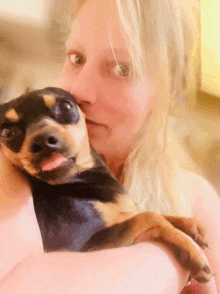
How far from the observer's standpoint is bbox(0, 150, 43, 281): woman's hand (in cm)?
47

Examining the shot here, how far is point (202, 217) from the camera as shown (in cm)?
72

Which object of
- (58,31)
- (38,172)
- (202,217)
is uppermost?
(58,31)

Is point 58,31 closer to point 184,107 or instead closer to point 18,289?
point 184,107

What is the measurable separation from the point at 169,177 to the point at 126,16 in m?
0.40

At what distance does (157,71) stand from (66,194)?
1.18 ft

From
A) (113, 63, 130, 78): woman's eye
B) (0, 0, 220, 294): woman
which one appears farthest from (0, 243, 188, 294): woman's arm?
(113, 63, 130, 78): woman's eye

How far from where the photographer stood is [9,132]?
1.86 ft

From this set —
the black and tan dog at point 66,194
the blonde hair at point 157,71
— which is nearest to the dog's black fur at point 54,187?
the black and tan dog at point 66,194

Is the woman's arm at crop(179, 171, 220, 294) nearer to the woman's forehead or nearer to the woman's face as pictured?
the woman's face

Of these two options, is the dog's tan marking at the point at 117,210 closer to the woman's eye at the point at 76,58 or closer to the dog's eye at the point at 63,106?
the dog's eye at the point at 63,106

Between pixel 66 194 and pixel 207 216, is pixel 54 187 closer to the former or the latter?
pixel 66 194

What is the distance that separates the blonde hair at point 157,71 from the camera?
2.25 ft

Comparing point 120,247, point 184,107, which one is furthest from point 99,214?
point 184,107

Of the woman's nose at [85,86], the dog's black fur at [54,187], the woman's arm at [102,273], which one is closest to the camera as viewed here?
the woman's arm at [102,273]
